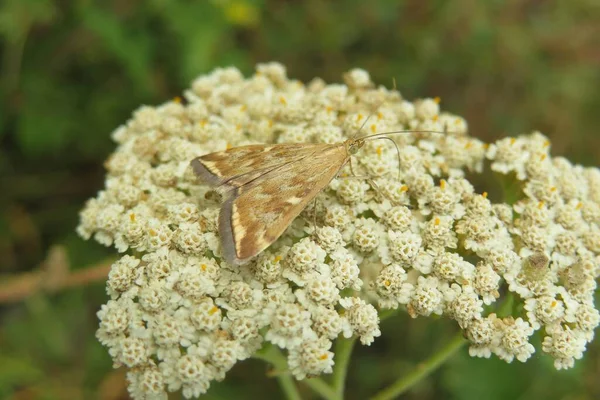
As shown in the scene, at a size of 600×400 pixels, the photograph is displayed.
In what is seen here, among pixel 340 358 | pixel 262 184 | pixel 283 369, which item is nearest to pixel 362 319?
pixel 340 358

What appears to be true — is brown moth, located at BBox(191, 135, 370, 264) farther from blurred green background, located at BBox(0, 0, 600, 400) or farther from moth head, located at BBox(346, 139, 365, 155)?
blurred green background, located at BBox(0, 0, 600, 400)

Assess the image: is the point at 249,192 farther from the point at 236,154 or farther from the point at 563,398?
the point at 563,398

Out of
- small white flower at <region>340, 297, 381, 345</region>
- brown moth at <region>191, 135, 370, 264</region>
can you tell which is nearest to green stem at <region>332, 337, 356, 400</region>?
small white flower at <region>340, 297, 381, 345</region>

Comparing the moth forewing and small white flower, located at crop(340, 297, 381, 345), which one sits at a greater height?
the moth forewing

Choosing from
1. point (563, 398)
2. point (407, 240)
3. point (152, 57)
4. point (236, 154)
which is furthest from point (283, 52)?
point (563, 398)

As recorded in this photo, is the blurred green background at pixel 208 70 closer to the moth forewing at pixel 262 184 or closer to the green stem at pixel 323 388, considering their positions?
the green stem at pixel 323 388

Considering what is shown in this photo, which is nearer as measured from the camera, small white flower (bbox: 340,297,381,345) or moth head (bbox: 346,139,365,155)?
small white flower (bbox: 340,297,381,345)

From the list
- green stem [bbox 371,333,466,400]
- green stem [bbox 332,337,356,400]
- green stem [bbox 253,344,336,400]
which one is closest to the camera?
green stem [bbox 253,344,336,400]

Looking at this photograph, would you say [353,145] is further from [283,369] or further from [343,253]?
[283,369]

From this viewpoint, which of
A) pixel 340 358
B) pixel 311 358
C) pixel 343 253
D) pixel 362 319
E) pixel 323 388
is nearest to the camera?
pixel 311 358
